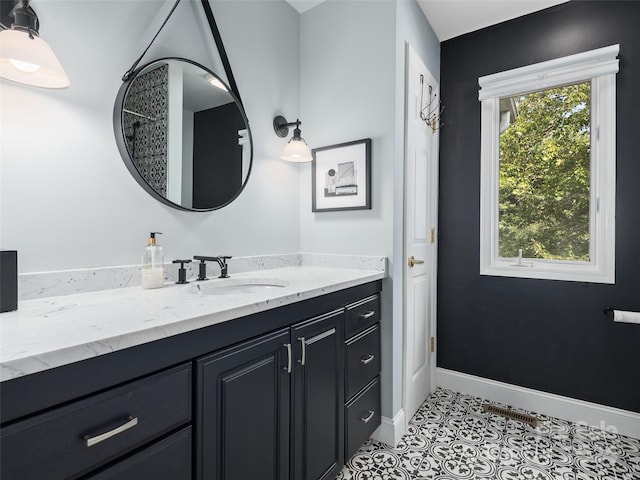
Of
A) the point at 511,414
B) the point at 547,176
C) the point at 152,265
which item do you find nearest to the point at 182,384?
the point at 152,265

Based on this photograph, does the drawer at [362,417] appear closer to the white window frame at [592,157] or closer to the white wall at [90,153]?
the white wall at [90,153]

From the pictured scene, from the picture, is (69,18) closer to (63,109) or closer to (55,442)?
(63,109)

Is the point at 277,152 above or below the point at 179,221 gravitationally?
above

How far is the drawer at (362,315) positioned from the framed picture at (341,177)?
21.7 inches

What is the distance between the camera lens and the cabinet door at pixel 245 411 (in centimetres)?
90

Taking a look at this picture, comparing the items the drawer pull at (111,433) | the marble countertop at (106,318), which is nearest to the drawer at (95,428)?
the drawer pull at (111,433)

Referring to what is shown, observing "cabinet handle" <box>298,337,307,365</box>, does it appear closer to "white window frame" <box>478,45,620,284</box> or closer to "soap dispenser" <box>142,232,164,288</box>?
"soap dispenser" <box>142,232,164,288</box>

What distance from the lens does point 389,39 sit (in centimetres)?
183

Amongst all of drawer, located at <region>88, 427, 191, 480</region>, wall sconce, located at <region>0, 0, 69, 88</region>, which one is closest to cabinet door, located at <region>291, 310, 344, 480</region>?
drawer, located at <region>88, 427, 191, 480</region>

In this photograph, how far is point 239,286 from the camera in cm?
163

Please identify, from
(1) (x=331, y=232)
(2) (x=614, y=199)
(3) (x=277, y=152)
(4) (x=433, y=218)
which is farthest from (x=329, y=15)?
(2) (x=614, y=199)

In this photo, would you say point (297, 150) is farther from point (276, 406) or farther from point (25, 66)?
point (276, 406)

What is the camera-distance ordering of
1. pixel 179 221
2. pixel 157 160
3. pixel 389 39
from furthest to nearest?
1. pixel 389 39
2. pixel 179 221
3. pixel 157 160

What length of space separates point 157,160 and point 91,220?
14.2 inches
